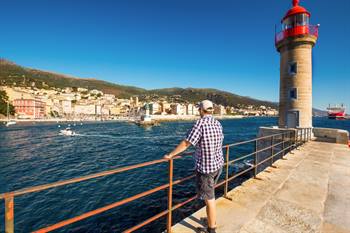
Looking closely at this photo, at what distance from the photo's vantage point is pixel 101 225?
796 centimetres

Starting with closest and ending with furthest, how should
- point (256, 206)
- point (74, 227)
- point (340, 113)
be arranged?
point (256, 206)
point (74, 227)
point (340, 113)

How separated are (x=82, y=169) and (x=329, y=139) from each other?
62.5ft

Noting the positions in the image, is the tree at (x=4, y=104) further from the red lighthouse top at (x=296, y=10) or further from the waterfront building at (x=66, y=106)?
the red lighthouse top at (x=296, y=10)

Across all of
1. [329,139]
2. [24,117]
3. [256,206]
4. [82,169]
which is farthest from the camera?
[24,117]

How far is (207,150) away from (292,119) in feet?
46.6

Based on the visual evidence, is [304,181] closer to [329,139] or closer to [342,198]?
[342,198]

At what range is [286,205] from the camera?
3.84 meters

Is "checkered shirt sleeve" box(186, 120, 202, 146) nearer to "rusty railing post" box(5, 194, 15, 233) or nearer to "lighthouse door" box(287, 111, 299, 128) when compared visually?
"rusty railing post" box(5, 194, 15, 233)

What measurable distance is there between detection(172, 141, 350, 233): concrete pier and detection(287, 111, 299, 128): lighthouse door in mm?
8510

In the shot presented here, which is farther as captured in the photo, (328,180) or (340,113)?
(340,113)

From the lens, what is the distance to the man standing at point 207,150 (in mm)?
2547

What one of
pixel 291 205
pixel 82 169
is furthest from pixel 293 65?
pixel 82 169

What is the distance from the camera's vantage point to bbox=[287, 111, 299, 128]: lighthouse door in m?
13.9

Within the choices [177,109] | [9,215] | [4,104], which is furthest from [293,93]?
[177,109]
